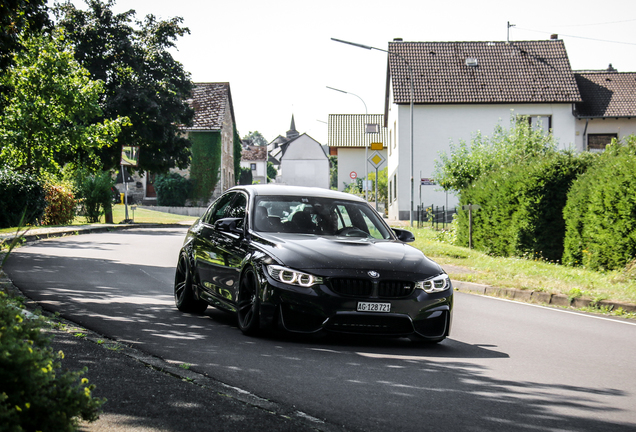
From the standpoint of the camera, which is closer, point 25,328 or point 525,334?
point 25,328

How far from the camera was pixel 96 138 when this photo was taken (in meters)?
33.1

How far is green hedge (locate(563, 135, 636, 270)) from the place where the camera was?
48.3ft

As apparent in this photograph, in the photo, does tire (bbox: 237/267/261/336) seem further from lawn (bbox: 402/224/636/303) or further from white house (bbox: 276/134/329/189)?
white house (bbox: 276/134/329/189)

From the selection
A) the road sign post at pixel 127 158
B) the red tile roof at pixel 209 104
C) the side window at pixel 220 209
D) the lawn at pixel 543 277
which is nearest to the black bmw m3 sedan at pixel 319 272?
the side window at pixel 220 209

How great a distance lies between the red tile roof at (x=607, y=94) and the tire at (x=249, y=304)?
41.5 metres

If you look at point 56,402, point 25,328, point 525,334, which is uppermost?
point 25,328

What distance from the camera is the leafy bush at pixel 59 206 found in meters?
33.8

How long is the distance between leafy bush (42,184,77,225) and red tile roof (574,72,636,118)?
29.0 m

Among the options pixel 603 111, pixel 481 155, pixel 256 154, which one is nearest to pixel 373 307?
pixel 481 155

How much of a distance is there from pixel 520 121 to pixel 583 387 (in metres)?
28.7

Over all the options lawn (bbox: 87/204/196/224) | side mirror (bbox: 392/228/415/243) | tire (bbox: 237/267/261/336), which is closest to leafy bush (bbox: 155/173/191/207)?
lawn (bbox: 87/204/196/224)

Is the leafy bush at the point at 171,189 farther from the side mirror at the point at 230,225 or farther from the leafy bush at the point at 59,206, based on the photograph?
the side mirror at the point at 230,225

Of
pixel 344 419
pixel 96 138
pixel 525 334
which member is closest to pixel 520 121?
pixel 96 138

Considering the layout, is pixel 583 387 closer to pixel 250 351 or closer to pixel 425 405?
pixel 425 405
